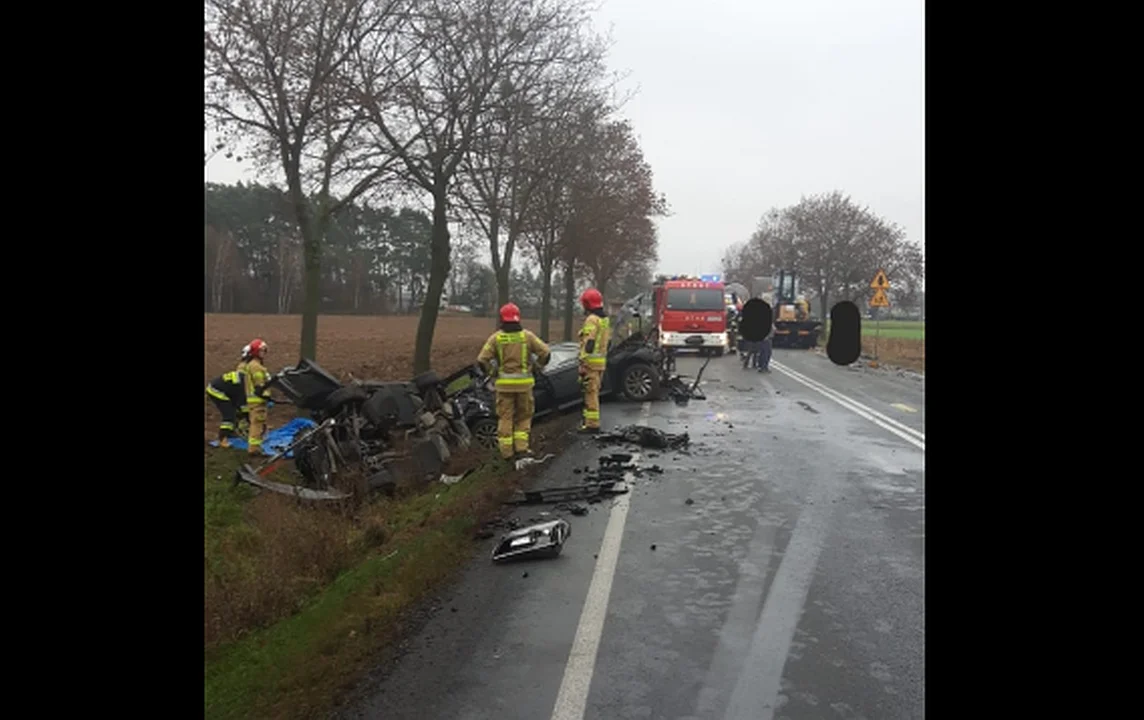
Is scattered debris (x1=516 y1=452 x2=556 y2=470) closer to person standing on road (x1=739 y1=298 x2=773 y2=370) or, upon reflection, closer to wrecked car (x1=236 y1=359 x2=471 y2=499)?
wrecked car (x1=236 y1=359 x2=471 y2=499)

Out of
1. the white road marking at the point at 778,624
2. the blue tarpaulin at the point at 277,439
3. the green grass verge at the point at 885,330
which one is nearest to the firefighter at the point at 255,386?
the blue tarpaulin at the point at 277,439

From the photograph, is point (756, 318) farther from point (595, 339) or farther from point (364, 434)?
point (595, 339)

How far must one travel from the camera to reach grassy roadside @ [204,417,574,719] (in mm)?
3744

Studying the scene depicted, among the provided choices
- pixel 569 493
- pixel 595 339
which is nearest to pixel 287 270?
pixel 595 339

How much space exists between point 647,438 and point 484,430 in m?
2.26

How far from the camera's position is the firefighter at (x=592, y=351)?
34.2ft

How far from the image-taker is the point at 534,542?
18.5 ft

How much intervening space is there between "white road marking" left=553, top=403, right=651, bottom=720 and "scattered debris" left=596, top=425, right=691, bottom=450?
11.4 feet

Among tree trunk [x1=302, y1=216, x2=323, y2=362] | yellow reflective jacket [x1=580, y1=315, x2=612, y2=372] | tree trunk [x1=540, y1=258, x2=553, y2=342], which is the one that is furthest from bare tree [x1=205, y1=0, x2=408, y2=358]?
tree trunk [x1=540, y1=258, x2=553, y2=342]
